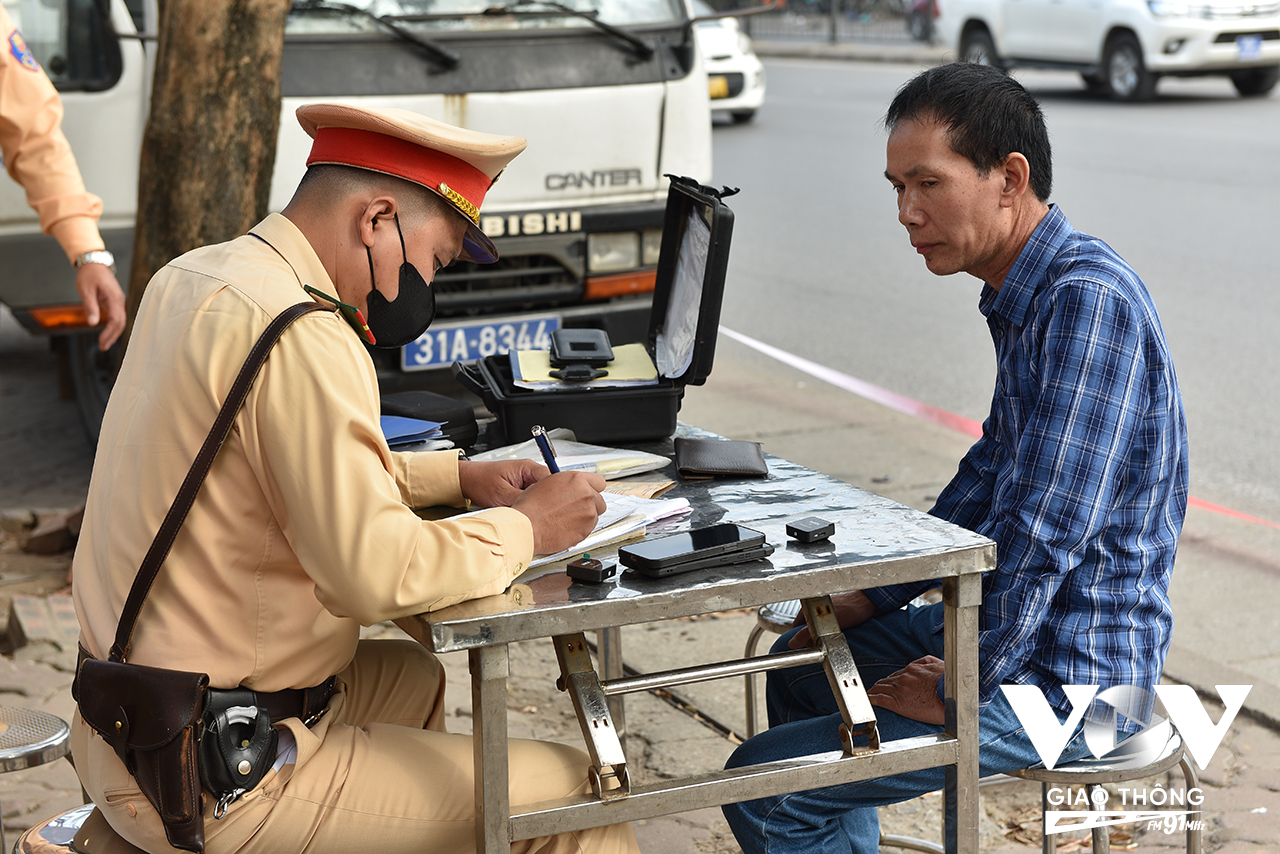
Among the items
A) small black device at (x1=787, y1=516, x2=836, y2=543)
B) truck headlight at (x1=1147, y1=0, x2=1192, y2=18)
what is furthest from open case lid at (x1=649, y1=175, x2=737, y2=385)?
truck headlight at (x1=1147, y1=0, x2=1192, y2=18)

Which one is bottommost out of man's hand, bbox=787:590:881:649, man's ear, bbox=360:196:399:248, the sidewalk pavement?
the sidewalk pavement

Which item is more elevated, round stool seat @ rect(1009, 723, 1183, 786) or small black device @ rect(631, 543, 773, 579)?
small black device @ rect(631, 543, 773, 579)

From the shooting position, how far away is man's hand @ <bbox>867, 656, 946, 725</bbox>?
214 cm

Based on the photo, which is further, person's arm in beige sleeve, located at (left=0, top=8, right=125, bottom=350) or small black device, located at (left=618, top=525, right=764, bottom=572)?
person's arm in beige sleeve, located at (left=0, top=8, right=125, bottom=350)

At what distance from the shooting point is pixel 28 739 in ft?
7.90

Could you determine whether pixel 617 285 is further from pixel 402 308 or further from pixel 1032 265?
pixel 402 308

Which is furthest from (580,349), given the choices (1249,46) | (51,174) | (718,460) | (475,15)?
(1249,46)

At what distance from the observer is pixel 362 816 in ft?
6.25

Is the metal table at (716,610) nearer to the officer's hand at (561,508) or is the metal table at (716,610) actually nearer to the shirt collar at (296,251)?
the officer's hand at (561,508)

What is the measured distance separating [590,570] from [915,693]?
0.59 m

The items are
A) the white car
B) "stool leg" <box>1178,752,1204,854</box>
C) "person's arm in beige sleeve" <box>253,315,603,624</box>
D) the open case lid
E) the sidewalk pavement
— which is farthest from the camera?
the white car

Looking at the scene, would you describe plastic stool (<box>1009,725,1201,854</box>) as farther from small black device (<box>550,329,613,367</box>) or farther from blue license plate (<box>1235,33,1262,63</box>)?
blue license plate (<box>1235,33,1262,63</box>)

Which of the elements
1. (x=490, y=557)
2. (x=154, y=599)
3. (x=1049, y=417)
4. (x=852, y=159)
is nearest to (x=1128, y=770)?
(x=1049, y=417)

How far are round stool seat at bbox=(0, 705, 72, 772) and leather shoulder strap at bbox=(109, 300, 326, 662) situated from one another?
645 millimetres
